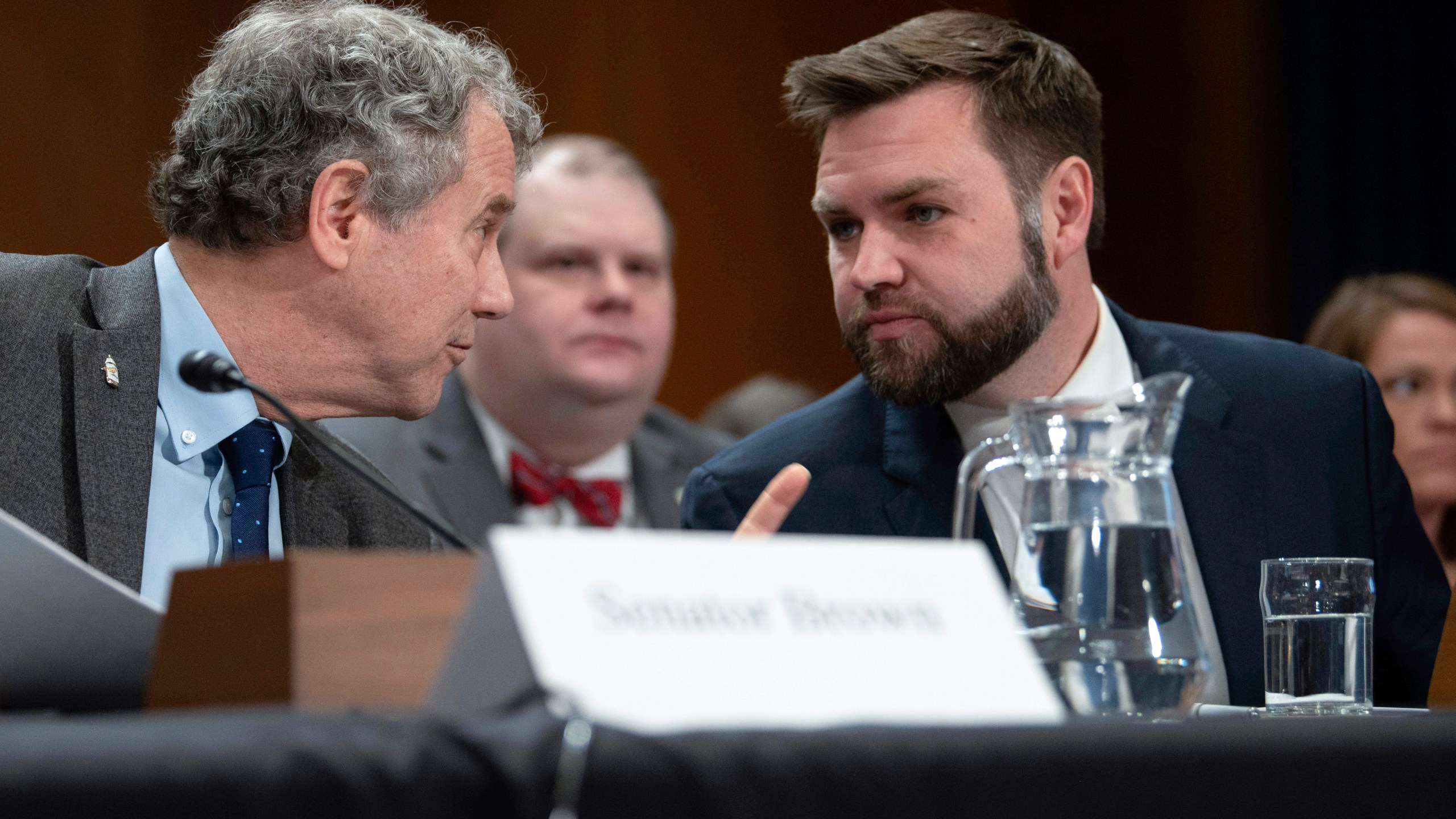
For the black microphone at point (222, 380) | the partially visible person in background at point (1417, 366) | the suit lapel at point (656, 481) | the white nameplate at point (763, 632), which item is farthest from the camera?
the suit lapel at point (656, 481)

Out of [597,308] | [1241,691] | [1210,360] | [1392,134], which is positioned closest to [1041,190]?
[1210,360]

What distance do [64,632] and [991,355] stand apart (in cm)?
121

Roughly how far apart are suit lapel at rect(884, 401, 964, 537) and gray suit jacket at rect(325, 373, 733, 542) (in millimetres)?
830

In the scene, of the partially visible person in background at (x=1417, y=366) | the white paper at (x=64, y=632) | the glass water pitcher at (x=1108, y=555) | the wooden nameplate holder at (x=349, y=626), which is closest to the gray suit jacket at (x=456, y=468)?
the partially visible person in background at (x=1417, y=366)

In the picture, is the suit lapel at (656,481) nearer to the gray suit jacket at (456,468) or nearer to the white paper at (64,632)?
the gray suit jacket at (456,468)

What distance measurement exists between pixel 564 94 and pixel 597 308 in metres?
1.29

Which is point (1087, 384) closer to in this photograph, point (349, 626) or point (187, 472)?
point (187, 472)

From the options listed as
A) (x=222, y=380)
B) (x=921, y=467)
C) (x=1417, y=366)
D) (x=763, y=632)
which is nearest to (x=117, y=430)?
(x=222, y=380)

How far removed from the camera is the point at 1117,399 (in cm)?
82

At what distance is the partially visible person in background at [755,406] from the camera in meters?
3.70

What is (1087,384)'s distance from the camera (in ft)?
6.05

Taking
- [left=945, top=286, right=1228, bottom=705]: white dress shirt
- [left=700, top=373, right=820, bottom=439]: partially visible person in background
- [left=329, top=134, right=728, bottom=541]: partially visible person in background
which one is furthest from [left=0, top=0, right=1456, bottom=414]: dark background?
[left=945, top=286, right=1228, bottom=705]: white dress shirt

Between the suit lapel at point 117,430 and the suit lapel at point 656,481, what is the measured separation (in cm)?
161

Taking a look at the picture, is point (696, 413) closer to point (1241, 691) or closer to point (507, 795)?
point (1241, 691)
